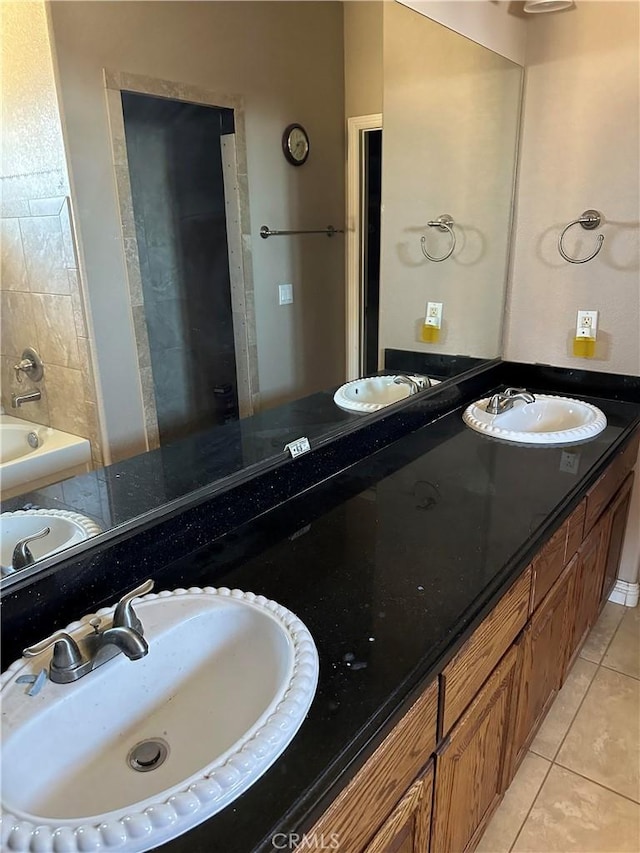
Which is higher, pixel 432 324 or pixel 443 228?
pixel 443 228

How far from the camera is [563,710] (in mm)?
1971

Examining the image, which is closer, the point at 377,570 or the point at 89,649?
the point at 89,649

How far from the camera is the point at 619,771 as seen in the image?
1756mm

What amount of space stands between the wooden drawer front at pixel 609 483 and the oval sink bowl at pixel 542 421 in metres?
0.14

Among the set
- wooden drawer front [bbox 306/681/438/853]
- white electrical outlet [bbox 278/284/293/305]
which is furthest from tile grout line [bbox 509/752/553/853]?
white electrical outlet [bbox 278/284/293/305]

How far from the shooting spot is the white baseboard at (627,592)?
96.3 inches

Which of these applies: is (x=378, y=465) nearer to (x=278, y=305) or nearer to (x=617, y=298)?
(x=278, y=305)

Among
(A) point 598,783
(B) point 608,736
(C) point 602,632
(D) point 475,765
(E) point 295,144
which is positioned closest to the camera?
(D) point 475,765

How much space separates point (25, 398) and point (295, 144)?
0.92 m

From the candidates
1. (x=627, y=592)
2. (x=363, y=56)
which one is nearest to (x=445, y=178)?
(x=363, y=56)

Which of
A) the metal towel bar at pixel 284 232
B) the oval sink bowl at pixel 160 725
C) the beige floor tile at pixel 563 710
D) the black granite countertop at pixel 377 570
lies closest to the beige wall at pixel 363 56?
the metal towel bar at pixel 284 232

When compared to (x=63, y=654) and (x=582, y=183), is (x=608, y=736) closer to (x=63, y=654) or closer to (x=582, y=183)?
(x=63, y=654)

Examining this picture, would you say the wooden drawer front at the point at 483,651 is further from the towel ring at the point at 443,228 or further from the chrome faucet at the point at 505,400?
the towel ring at the point at 443,228

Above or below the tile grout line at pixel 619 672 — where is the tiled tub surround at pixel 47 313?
above
